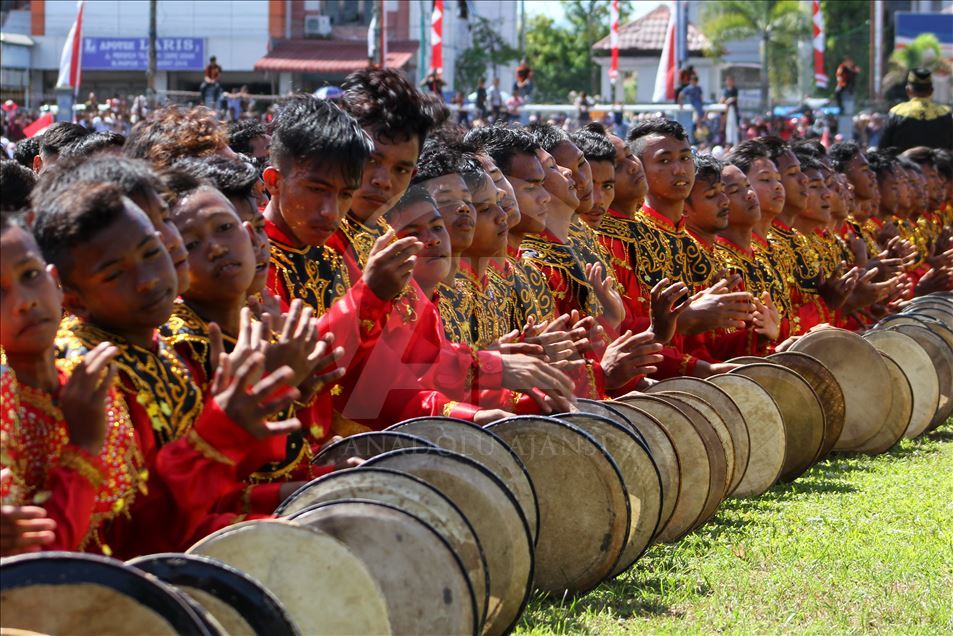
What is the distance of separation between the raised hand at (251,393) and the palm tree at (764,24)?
114 ft

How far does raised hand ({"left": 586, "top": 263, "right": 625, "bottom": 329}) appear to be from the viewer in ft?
20.8

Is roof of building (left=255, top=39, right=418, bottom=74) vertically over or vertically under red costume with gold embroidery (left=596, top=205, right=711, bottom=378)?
over

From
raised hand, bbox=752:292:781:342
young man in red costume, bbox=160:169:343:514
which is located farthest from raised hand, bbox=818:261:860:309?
young man in red costume, bbox=160:169:343:514

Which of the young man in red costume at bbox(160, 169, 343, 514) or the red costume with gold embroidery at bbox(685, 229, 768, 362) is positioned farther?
the red costume with gold embroidery at bbox(685, 229, 768, 362)

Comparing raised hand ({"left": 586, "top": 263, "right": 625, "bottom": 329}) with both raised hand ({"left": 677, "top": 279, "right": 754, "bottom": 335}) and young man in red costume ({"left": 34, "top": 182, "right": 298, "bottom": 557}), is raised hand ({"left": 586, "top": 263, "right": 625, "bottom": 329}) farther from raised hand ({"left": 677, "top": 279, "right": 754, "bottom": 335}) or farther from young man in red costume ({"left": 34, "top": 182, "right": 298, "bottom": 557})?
young man in red costume ({"left": 34, "top": 182, "right": 298, "bottom": 557})

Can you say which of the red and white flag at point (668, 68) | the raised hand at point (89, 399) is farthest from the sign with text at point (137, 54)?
the raised hand at point (89, 399)

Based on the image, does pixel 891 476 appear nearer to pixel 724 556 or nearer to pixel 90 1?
pixel 724 556

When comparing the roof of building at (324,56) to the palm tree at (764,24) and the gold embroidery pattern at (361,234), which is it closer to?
the palm tree at (764,24)

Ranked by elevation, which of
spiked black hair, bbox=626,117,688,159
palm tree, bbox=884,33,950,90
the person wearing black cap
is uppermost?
palm tree, bbox=884,33,950,90

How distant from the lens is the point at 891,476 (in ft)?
24.2

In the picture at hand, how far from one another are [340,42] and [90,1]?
7.08m

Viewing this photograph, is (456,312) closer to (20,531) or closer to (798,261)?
(20,531)

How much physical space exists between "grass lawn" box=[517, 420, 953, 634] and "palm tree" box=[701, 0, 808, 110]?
31.4 m

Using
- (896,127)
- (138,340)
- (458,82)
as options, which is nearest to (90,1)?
(458,82)
